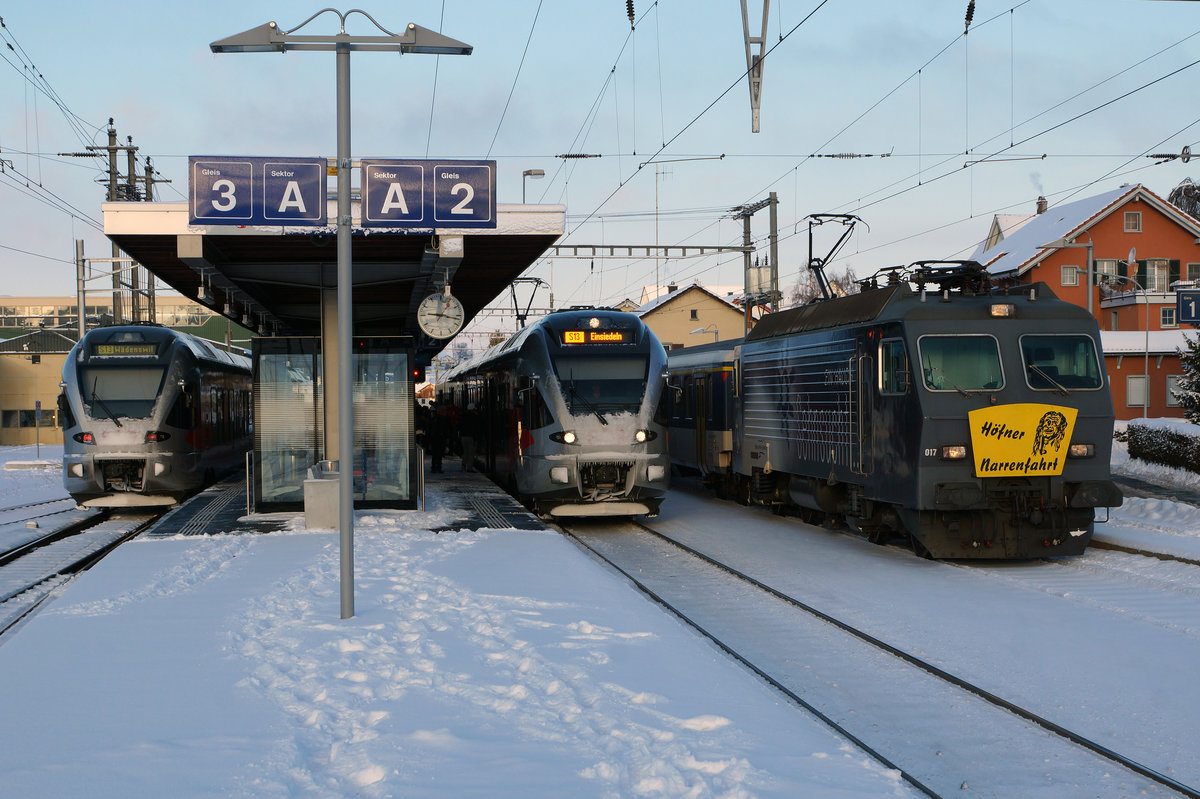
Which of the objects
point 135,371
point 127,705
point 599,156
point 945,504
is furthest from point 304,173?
point 599,156

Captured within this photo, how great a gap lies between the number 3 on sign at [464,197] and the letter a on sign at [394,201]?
0.63m

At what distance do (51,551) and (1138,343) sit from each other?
4381 centimetres

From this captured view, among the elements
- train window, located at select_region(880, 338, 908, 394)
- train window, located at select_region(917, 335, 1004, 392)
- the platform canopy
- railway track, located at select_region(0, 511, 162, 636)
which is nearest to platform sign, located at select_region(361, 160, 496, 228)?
the platform canopy

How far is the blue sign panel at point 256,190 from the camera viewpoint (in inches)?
465

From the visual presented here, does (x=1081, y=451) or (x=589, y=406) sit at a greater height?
(x=589, y=406)

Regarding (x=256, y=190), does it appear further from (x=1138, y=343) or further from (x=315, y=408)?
(x=1138, y=343)

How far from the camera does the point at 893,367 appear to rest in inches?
518

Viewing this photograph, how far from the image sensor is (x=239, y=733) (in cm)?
580

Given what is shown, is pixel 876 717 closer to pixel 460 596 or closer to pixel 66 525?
pixel 460 596

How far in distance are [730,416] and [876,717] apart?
12901mm

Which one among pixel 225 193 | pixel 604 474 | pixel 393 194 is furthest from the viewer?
pixel 604 474

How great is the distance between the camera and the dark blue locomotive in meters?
12.4

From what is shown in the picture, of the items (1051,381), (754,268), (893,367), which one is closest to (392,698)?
(893,367)

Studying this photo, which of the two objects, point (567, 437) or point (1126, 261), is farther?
point (1126, 261)
